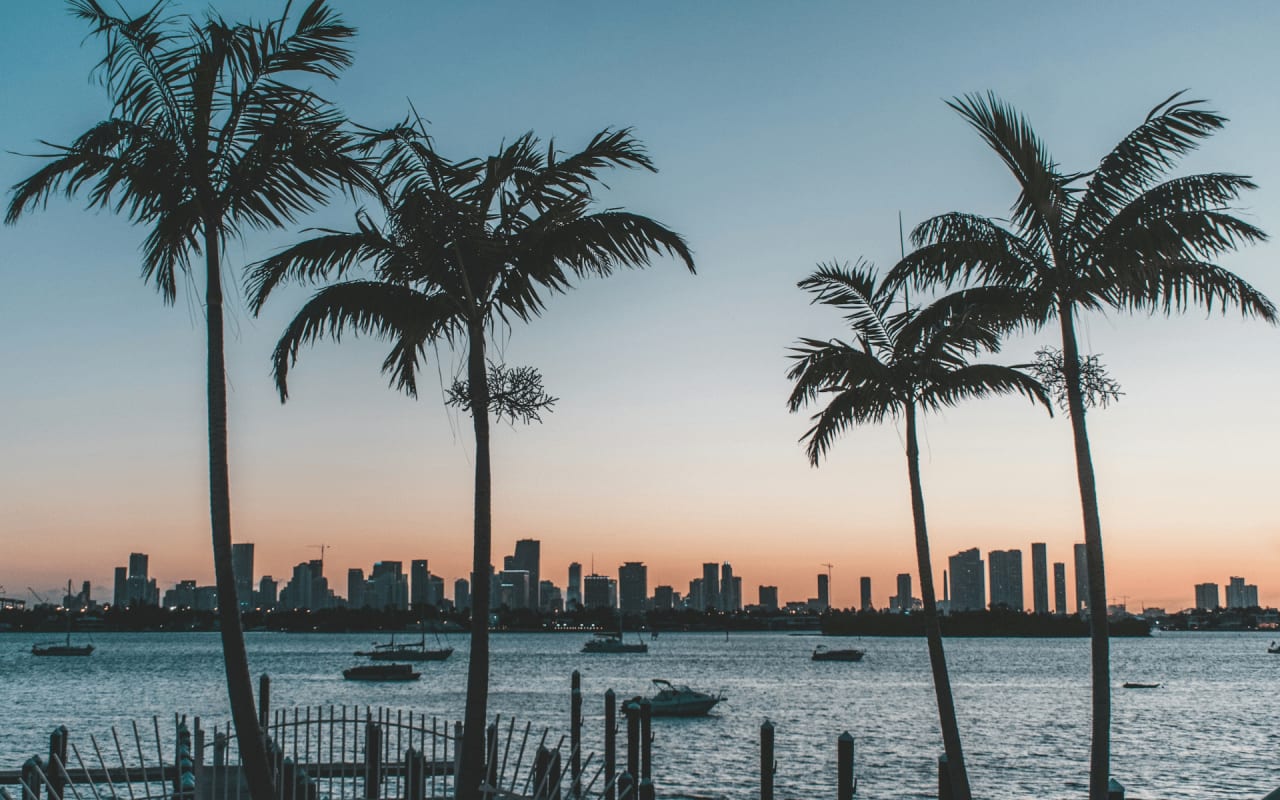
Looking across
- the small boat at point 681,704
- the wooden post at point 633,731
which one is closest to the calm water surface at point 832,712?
the small boat at point 681,704

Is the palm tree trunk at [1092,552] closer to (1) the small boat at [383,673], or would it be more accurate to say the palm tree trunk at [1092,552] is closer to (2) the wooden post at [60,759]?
(2) the wooden post at [60,759]

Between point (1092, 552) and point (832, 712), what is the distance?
68.0 meters

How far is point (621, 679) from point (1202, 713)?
2321 inches

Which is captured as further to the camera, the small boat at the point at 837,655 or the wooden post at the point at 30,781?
the small boat at the point at 837,655

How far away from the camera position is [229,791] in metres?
14.4

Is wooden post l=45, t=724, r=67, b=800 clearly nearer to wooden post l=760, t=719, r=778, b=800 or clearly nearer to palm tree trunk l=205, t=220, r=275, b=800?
palm tree trunk l=205, t=220, r=275, b=800

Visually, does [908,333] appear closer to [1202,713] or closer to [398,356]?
[398,356]

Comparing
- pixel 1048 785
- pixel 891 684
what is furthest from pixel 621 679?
pixel 1048 785

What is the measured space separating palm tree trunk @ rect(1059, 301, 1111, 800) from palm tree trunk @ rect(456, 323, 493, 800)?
662cm

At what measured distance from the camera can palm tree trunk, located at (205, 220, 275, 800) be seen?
957 cm

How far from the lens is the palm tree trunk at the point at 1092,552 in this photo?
12367 millimetres

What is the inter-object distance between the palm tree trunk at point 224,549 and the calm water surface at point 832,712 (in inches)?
1248

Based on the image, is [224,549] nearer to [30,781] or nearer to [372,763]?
[30,781]

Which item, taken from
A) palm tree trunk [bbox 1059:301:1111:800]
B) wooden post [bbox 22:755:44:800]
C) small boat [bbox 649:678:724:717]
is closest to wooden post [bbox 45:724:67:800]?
wooden post [bbox 22:755:44:800]
